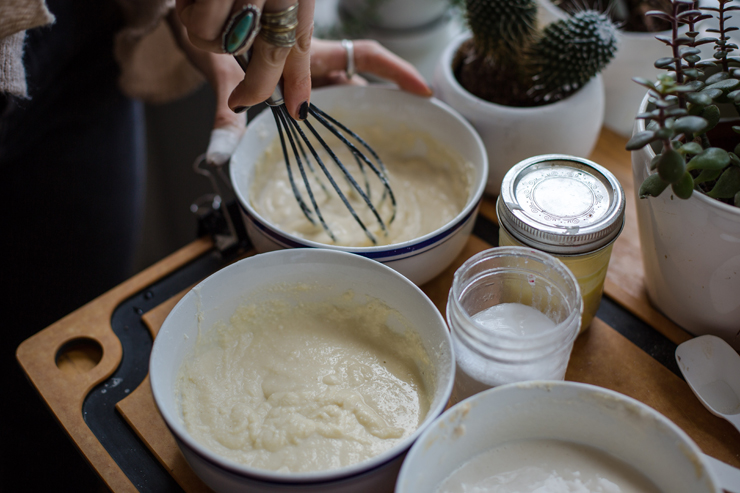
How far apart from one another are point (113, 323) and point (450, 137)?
0.55 metres

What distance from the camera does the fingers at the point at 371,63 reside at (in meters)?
0.87

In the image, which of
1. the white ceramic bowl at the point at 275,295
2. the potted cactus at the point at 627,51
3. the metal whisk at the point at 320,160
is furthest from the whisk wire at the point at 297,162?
the potted cactus at the point at 627,51

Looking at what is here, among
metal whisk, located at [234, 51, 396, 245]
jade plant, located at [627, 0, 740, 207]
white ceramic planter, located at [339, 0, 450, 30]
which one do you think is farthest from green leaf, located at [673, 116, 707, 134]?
white ceramic planter, located at [339, 0, 450, 30]

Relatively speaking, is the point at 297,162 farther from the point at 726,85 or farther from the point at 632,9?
the point at 632,9

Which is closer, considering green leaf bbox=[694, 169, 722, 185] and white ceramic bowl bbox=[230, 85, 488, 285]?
green leaf bbox=[694, 169, 722, 185]

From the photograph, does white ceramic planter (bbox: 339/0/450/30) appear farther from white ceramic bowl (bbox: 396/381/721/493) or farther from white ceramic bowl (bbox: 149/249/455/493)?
white ceramic bowl (bbox: 396/381/721/493)

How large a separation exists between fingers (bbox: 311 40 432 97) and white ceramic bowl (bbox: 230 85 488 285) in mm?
20

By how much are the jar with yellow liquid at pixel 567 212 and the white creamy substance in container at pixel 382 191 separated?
18cm

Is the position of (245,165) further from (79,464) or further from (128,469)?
(79,464)

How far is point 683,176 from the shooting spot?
1.68 ft

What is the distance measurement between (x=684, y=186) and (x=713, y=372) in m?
0.25

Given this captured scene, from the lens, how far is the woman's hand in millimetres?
504

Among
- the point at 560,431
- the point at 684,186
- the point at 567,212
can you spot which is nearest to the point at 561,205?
the point at 567,212

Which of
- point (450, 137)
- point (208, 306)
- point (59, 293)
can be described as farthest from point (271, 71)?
point (59, 293)
